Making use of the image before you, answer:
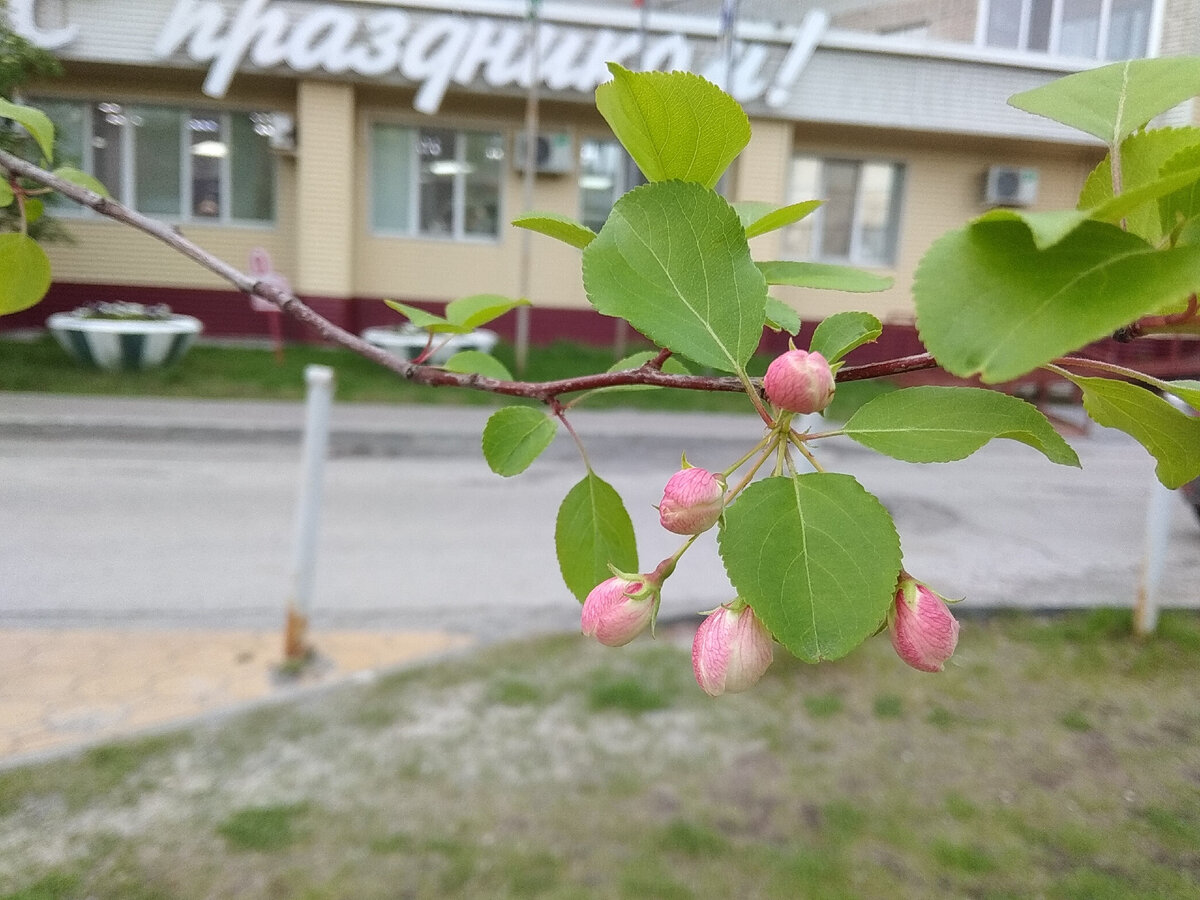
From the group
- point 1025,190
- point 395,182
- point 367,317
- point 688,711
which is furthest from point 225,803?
point 1025,190

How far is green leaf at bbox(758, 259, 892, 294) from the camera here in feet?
1.37

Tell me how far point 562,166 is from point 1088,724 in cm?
607

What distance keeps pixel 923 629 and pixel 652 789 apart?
6.28 ft

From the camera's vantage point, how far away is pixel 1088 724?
91.6 inches

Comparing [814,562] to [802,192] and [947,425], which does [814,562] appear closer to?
[947,425]

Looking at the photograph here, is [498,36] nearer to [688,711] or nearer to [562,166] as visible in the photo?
[562,166]

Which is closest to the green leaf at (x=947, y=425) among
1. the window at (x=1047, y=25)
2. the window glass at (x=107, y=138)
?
the window at (x=1047, y=25)

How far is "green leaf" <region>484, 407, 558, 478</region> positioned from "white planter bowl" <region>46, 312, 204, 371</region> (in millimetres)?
6437

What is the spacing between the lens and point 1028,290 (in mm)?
236

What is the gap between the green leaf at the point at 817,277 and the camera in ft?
1.37

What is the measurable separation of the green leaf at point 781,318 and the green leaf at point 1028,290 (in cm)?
15

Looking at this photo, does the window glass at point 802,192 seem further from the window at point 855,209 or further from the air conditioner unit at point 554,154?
the air conditioner unit at point 554,154

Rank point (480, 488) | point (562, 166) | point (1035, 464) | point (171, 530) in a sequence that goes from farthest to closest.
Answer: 1. point (562, 166)
2. point (1035, 464)
3. point (480, 488)
4. point (171, 530)

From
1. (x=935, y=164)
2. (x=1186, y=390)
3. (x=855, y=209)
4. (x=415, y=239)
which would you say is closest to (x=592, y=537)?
(x=1186, y=390)
